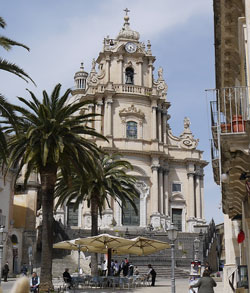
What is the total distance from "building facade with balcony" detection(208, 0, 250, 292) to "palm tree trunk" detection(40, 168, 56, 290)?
7190 mm

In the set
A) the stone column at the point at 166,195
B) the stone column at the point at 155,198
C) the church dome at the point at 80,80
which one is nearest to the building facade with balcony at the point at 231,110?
the stone column at the point at 155,198

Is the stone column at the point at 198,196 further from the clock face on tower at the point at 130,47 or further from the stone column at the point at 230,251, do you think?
the stone column at the point at 230,251

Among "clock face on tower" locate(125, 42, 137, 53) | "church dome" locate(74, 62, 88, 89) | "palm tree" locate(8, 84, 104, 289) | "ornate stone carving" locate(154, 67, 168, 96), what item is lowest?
"palm tree" locate(8, 84, 104, 289)

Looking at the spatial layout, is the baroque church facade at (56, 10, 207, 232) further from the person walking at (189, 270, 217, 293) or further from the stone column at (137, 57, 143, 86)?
the person walking at (189, 270, 217, 293)

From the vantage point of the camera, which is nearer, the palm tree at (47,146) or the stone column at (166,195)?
the palm tree at (47,146)

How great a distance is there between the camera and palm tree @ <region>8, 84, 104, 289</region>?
67.6 ft

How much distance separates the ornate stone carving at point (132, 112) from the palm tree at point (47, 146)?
102ft

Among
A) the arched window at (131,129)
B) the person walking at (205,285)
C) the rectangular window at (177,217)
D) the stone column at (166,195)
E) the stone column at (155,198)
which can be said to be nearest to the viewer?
the person walking at (205,285)

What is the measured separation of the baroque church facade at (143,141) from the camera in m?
51.5

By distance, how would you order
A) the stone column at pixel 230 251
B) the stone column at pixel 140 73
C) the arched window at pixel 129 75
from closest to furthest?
1. the stone column at pixel 230 251
2. the stone column at pixel 140 73
3. the arched window at pixel 129 75

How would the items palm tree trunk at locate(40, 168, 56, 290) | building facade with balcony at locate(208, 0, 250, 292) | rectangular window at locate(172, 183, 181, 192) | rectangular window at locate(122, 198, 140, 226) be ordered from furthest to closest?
1. rectangular window at locate(172, 183, 181, 192)
2. rectangular window at locate(122, 198, 140, 226)
3. palm tree trunk at locate(40, 168, 56, 290)
4. building facade with balcony at locate(208, 0, 250, 292)

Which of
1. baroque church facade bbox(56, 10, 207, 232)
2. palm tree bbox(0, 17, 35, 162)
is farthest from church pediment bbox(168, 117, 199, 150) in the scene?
palm tree bbox(0, 17, 35, 162)

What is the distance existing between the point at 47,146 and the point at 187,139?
3738 centimetres

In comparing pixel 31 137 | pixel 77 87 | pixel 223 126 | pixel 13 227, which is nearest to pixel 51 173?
pixel 31 137
